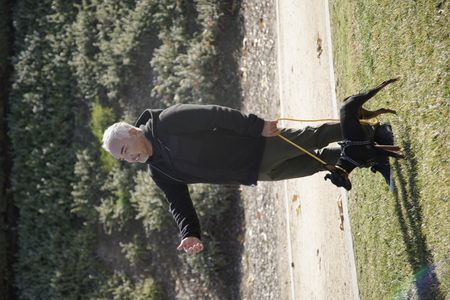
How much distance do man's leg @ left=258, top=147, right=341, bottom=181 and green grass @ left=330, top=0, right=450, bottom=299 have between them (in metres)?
0.52

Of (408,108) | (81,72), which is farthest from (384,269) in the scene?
(81,72)

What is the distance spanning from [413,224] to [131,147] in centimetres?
238

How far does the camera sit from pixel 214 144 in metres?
5.79

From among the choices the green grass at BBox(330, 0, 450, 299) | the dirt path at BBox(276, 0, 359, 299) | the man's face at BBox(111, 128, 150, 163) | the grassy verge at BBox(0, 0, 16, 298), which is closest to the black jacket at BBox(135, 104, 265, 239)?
the man's face at BBox(111, 128, 150, 163)

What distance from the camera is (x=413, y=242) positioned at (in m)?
5.29

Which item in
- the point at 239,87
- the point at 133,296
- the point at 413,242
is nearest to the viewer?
the point at 413,242

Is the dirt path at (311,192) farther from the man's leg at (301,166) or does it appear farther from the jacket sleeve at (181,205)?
the jacket sleeve at (181,205)

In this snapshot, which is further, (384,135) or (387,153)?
(384,135)

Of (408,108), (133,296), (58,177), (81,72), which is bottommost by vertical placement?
(133,296)

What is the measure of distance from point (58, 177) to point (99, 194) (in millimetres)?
957

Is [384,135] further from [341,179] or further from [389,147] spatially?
[341,179]

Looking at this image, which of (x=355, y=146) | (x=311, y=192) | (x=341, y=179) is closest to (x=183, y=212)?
(x=341, y=179)

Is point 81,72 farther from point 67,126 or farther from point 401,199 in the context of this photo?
point 401,199

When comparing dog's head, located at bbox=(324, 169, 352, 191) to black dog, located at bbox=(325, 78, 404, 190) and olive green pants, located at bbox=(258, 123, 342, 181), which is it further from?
olive green pants, located at bbox=(258, 123, 342, 181)
